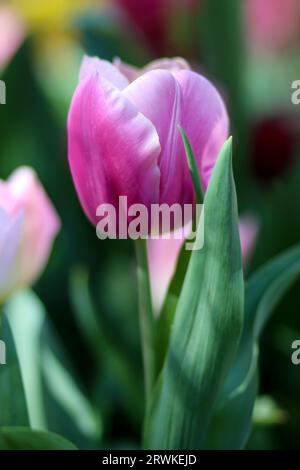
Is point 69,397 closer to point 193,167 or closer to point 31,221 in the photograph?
point 31,221

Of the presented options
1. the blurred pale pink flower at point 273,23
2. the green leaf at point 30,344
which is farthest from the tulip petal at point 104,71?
the blurred pale pink flower at point 273,23

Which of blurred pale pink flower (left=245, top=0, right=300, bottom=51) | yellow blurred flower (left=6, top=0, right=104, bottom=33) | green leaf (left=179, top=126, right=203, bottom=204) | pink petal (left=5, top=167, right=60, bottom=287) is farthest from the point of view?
yellow blurred flower (left=6, top=0, right=104, bottom=33)

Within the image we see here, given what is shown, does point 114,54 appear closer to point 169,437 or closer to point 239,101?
point 239,101

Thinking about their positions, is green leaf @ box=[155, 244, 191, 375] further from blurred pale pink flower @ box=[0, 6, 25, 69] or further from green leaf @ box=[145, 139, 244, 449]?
blurred pale pink flower @ box=[0, 6, 25, 69]

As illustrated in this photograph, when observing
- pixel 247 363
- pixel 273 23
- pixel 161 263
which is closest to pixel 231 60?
pixel 273 23

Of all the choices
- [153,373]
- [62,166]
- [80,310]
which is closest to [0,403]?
[153,373]

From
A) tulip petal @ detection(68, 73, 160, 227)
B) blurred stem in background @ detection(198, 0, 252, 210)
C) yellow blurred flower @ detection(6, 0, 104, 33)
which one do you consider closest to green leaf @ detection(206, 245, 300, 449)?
tulip petal @ detection(68, 73, 160, 227)
